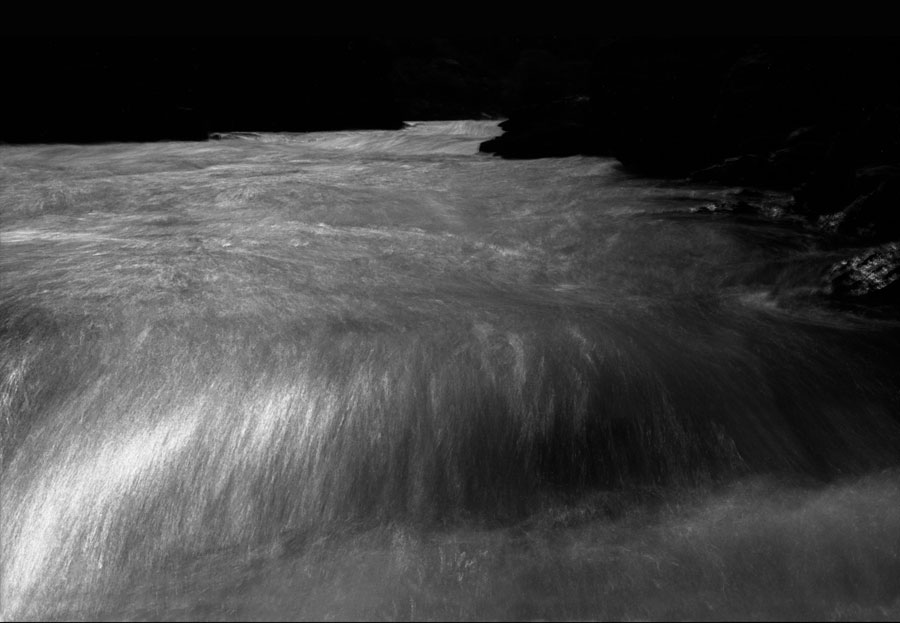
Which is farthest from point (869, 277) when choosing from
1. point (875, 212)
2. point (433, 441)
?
point (433, 441)

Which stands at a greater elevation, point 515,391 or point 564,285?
point 515,391

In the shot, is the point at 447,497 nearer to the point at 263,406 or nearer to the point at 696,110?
the point at 263,406

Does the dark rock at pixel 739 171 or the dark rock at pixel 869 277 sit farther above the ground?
the dark rock at pixel 869 277

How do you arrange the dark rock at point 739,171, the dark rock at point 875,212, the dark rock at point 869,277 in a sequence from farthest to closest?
the dark rock at point 739,171 → the dark rock at point 875,212 → the dark rock at point 869,277

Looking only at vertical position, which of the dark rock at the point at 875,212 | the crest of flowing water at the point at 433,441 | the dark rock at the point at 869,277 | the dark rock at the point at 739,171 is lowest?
the dark rock at the point at 739,171

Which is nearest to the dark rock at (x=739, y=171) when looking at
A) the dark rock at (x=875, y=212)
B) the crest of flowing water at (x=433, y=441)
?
the dark rock at (x=875, y=212)

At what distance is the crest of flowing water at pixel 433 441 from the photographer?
2.38 meters

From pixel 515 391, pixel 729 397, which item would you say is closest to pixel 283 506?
pixel 515 391

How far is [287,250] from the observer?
5.16m

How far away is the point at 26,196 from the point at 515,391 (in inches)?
250

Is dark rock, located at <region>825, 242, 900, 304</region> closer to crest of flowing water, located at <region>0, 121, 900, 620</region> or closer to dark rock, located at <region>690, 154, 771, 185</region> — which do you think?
crest of flowing water, located at <region>0, 121, 900, 620</region>

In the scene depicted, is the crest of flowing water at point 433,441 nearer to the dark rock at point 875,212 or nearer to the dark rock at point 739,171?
the dark rock at point 875,212

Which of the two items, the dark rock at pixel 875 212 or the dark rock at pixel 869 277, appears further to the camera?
the dark rock at pixel 875 212

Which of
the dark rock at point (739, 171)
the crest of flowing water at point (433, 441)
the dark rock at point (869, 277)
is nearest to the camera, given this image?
the crest of flowing water at point (433, 441)
